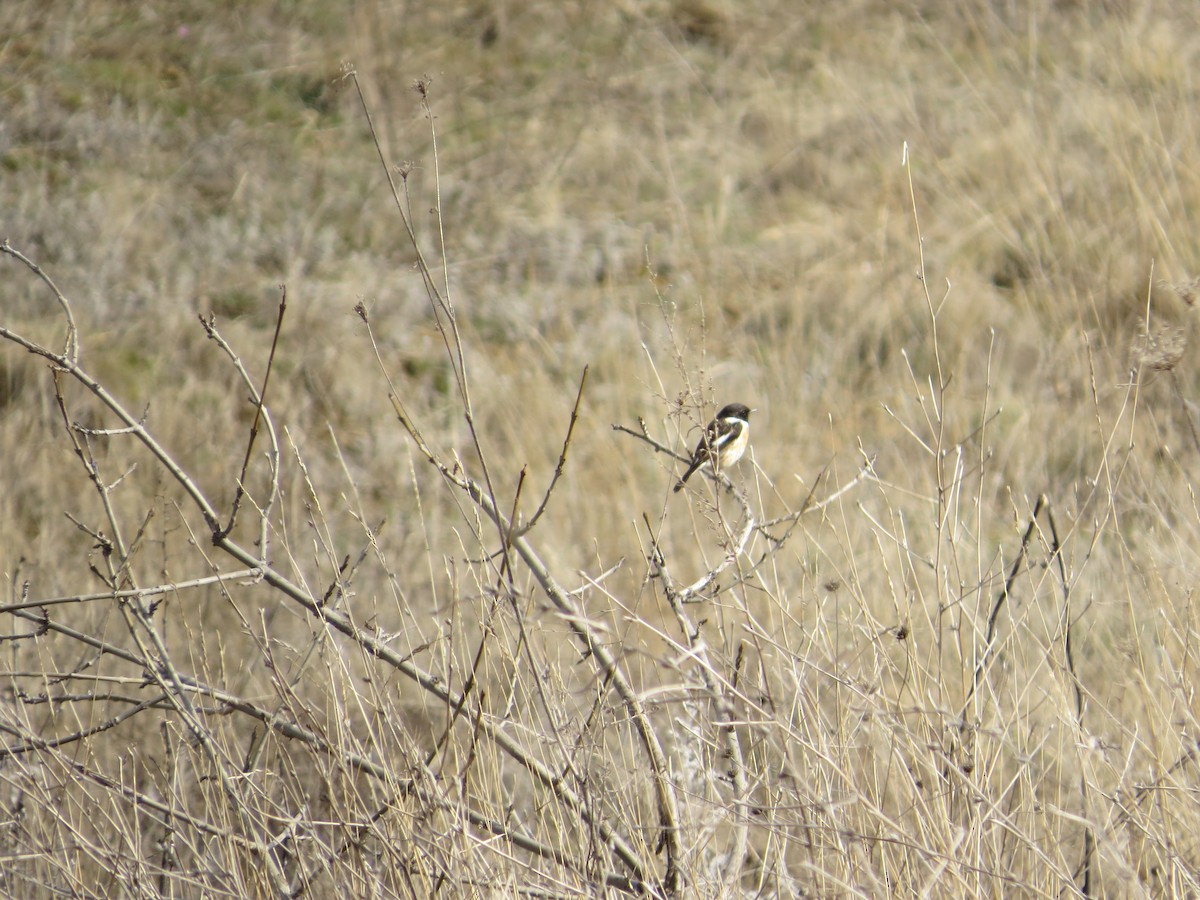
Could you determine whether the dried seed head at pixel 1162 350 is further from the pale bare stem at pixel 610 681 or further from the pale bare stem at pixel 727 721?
the pale bare stem at pixel 610 681

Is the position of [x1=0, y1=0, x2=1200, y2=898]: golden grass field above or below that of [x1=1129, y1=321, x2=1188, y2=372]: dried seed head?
below

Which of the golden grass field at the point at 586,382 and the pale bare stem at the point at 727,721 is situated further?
the golden grass field at the point at 586,382

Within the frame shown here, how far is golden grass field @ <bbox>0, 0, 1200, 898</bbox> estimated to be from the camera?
2.52 meters

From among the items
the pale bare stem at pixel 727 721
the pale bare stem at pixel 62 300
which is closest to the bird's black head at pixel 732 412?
the pale bare stem at pixel 727 721

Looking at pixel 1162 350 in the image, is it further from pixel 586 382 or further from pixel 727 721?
pixel 586 382

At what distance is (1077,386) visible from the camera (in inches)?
269

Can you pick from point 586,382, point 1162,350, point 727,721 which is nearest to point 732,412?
point 586,382

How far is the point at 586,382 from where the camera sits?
7246 millimetres

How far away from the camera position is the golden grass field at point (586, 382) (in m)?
2.52

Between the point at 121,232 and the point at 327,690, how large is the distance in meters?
7.29

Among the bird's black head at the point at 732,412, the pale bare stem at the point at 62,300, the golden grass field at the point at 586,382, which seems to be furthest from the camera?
the bird's black head at the point at 732,412

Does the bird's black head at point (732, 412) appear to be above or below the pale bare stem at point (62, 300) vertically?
below

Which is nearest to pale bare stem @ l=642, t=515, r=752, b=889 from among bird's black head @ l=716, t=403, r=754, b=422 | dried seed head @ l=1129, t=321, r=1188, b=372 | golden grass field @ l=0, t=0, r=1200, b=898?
golden grass field @ l=0, t=0, r=1200, b=898

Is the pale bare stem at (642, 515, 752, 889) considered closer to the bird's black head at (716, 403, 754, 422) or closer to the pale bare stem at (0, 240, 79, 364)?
the pale bare stem at (0, 240, 79, 364)
